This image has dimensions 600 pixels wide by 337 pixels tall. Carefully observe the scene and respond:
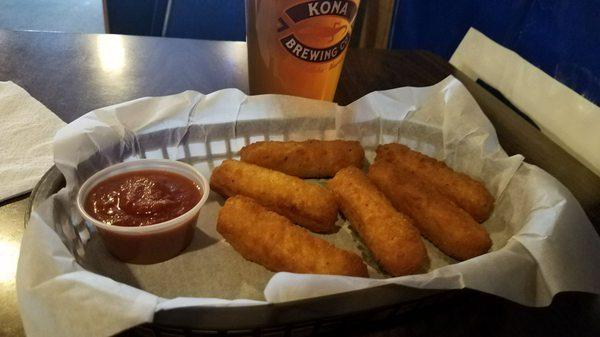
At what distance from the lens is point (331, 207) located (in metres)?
1.11

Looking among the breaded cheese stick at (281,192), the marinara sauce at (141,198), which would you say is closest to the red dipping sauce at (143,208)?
the marinara sauce at (141,198)

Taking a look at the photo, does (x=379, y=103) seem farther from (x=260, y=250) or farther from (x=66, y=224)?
(x=66, y=224)

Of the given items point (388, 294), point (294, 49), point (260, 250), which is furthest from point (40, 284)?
point (294, 49)

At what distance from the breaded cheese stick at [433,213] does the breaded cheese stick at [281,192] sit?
0.56ft

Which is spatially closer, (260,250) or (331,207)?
(260,250)

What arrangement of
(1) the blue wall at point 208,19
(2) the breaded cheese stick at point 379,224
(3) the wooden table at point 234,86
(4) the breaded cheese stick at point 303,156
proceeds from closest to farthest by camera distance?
(3) the wooden table at point 234,86 < (2) the breaded cheese stick at point 379,224 < (4) the breaded cheese stick at point 303,156 < (1) the blue wall at point 208,19

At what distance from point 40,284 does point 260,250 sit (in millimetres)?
420

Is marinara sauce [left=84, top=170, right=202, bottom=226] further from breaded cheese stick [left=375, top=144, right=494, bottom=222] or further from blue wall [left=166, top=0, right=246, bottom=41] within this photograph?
blue wall [left=166, top=0, right=246, bottom=41]

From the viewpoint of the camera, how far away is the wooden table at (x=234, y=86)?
0.84 metres

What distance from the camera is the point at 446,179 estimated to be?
1218 mm

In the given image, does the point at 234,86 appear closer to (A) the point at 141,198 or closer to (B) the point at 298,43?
(B) the point at 298,43

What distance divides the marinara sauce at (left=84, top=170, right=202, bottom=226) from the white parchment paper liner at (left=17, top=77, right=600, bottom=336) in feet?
0.24

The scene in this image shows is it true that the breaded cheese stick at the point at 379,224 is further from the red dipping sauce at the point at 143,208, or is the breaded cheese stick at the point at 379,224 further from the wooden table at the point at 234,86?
the red dipping sauce at the point at 143,208

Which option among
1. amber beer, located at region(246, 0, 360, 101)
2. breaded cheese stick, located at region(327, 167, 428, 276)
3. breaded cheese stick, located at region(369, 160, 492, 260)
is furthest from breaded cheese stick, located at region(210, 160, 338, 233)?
amber beer, located at region(246, 0, 360, 101)
